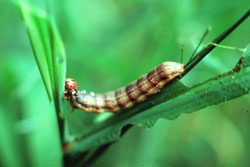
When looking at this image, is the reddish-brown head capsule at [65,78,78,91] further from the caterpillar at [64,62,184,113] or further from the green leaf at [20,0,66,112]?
the green leaf at [20,0,66,112]

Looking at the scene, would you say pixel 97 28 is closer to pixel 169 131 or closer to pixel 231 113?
pixel 169 131

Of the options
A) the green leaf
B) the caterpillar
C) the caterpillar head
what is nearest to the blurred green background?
the caterpillar

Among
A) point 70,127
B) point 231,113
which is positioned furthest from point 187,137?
point 70,127

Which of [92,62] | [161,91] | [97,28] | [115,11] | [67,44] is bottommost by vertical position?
[161,91]

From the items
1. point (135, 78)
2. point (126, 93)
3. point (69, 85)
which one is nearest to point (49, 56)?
point (69, 85)

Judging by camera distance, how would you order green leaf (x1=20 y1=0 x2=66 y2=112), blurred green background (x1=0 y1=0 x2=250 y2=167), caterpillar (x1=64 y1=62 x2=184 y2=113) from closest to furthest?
green leaf (x1=20 y1=0 x2=66 y2=112), caterpillar (x1=64 y1=62 x2=184 y2=113), blurred green background (x1=0 y1=0 x2=250 y2=167)

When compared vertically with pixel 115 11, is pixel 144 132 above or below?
below

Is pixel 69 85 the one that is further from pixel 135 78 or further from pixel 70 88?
pixel 135 78

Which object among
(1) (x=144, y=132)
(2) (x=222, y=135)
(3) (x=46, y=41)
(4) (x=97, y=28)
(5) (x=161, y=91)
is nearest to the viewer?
(3) (x=46, y=41)
